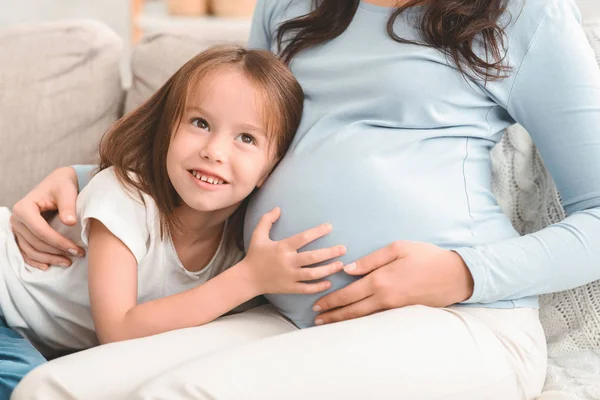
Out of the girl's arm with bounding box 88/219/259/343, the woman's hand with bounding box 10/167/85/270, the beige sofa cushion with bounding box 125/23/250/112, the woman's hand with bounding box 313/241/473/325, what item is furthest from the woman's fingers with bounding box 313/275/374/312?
the beige sofa cushion with bounding box 125/23/250/112

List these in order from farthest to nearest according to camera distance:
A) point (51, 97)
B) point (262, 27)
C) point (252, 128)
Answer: point (51, 97) < point (262, 27) < point (252, 128)

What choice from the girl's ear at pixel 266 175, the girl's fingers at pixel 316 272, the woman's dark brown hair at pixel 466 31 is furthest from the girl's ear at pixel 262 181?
the woman's dark brown hair at pixel 466 31

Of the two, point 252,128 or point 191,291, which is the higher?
point 252,128

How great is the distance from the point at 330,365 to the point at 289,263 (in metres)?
0.21

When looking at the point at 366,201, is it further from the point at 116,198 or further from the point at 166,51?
the point at 166,51

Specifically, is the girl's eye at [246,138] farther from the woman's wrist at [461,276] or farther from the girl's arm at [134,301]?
the woman's wrist at [461,276]

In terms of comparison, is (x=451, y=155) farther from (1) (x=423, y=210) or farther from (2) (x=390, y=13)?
(2) (x=390, y=13)

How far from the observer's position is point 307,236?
3.71 feet

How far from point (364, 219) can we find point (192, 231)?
1.07 ft

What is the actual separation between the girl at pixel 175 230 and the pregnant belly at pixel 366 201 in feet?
0.10

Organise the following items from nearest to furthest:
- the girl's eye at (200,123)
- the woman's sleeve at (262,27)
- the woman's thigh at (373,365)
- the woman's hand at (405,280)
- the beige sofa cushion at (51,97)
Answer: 1. the woman's thigh at (373,365)
2. the woman's hand at (405,280)
3. the girl's eye at (200,123)
4. the woman's sleeve at (262,27)
5. the beige sofa cushion at (51,97)

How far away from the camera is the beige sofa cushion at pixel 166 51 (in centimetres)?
169

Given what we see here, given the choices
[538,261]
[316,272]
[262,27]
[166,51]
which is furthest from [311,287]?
[166,51]

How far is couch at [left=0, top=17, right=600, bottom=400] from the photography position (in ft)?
5.36
